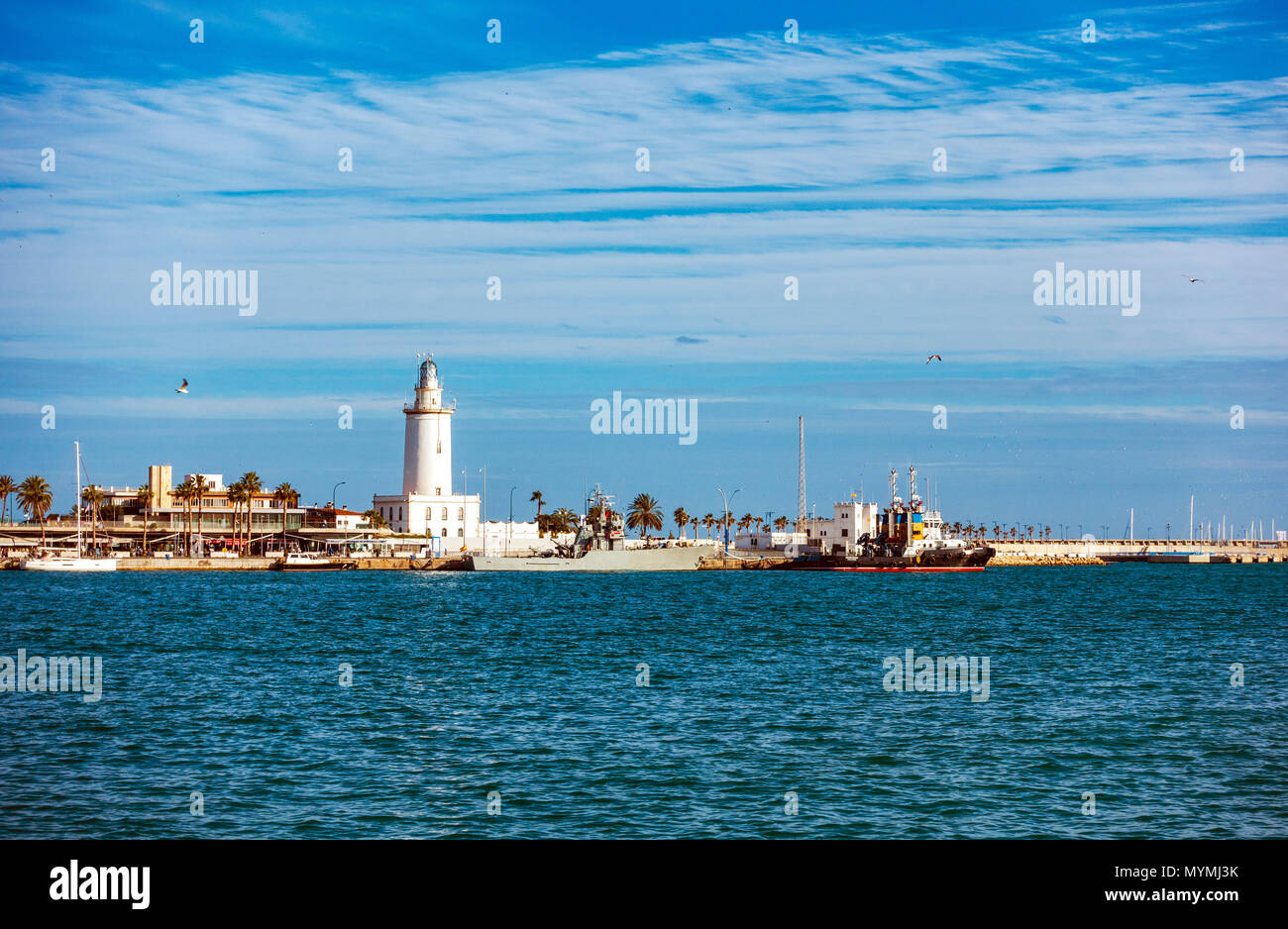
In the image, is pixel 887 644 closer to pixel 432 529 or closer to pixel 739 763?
pixel 739 763

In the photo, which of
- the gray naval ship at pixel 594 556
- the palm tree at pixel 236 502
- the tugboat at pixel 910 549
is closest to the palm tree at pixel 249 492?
the palm tree at pixel 236 502

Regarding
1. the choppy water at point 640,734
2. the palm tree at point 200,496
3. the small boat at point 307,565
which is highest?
the palm tree at point 200,496

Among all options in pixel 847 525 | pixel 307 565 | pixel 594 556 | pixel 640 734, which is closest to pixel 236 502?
pixel 307 565

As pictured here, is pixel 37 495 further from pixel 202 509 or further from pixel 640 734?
pixel 640 734

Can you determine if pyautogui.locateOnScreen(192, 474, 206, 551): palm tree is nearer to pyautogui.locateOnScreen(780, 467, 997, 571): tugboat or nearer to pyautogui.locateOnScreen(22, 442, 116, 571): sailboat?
pyautogui.locateOnScreen(22, 442, 116, 571): sailboat

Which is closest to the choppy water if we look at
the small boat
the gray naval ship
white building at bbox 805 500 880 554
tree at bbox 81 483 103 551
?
the gray naval ship

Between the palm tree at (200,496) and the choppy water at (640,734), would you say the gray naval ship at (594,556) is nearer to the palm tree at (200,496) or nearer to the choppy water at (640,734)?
the palm tree at (200,496)
